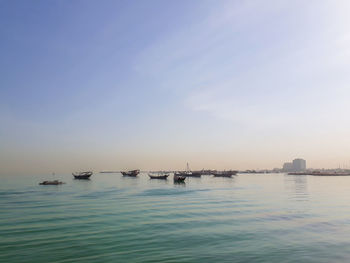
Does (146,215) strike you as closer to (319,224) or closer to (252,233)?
(252,233)

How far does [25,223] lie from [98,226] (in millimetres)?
7717

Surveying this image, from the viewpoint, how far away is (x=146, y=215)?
2873 centimetres

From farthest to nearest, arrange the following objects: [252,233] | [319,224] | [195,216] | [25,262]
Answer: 1. [195,216]
2. [319,224]
3. [252,233]
4. [25,262]

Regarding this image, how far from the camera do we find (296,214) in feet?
94.4

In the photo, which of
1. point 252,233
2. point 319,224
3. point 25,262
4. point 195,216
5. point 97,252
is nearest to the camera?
point 25,262

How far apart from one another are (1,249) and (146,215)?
587 inches

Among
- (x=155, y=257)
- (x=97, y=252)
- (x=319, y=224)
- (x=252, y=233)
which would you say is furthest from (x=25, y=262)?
(x=319, y=224)

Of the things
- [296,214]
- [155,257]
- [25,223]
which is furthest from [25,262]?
[296,214]

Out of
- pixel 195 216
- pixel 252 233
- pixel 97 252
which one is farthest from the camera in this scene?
pixel 195 216

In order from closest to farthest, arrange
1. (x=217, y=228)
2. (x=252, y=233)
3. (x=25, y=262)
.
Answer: (x=25, y=262) < (x=252, y=233) < (x=217, y=228)

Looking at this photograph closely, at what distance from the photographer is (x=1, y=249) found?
1605 centimetres

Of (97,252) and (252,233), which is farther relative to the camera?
(252,233)

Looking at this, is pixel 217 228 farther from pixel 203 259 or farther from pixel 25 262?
pixel 25 262

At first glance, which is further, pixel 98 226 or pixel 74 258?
pixel 98 226
